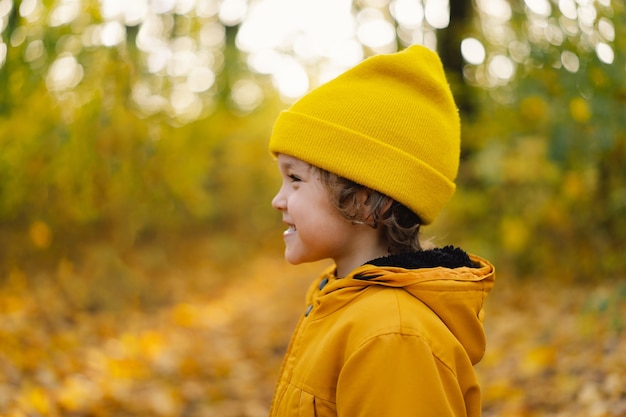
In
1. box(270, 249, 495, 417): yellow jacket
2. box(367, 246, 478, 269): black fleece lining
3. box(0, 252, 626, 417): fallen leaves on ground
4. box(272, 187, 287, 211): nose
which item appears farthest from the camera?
box(0, 252, 626, 417): fallen leaves on ground

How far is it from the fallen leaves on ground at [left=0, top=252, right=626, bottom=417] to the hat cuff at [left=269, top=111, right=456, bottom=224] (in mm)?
2059

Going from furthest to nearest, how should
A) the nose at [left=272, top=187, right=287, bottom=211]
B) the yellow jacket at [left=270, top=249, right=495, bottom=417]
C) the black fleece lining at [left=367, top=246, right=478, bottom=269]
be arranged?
1. the nose at [left=272, top=187, right=287, bottom=211]
2. the black fleece lining at [left=367, top=246, right=478, bottom=269]
3. the yellow jacket at [left=270, top=249, right=495, bottom=417]

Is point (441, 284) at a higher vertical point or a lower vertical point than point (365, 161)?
lower

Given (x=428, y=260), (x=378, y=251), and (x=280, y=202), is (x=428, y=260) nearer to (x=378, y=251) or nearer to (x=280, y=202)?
(x=378, y=251)

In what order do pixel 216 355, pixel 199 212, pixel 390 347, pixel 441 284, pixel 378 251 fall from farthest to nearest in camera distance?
pixel 199 212
pixel 216 355
pixel 378 251
pixel 441 284
pixel 390 347

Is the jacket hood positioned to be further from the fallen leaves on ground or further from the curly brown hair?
the fallen leaves on ground

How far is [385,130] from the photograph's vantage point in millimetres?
1864

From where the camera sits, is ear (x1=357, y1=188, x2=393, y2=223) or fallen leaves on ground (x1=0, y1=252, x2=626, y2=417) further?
fallen leaves on ground (x1=0, y1=252, x2=626, y2=417)

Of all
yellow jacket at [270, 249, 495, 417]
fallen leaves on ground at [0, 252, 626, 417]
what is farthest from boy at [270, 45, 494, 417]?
fallen leaves on ground at [0, 252, 626, 417]

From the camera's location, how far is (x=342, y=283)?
1.79 m

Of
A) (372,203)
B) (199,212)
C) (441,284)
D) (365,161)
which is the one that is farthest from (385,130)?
(199,212)

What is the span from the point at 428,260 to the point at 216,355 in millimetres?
3832

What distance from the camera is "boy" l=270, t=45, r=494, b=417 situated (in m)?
1.55

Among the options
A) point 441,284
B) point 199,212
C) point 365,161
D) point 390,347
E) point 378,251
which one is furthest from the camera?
point 199,212
